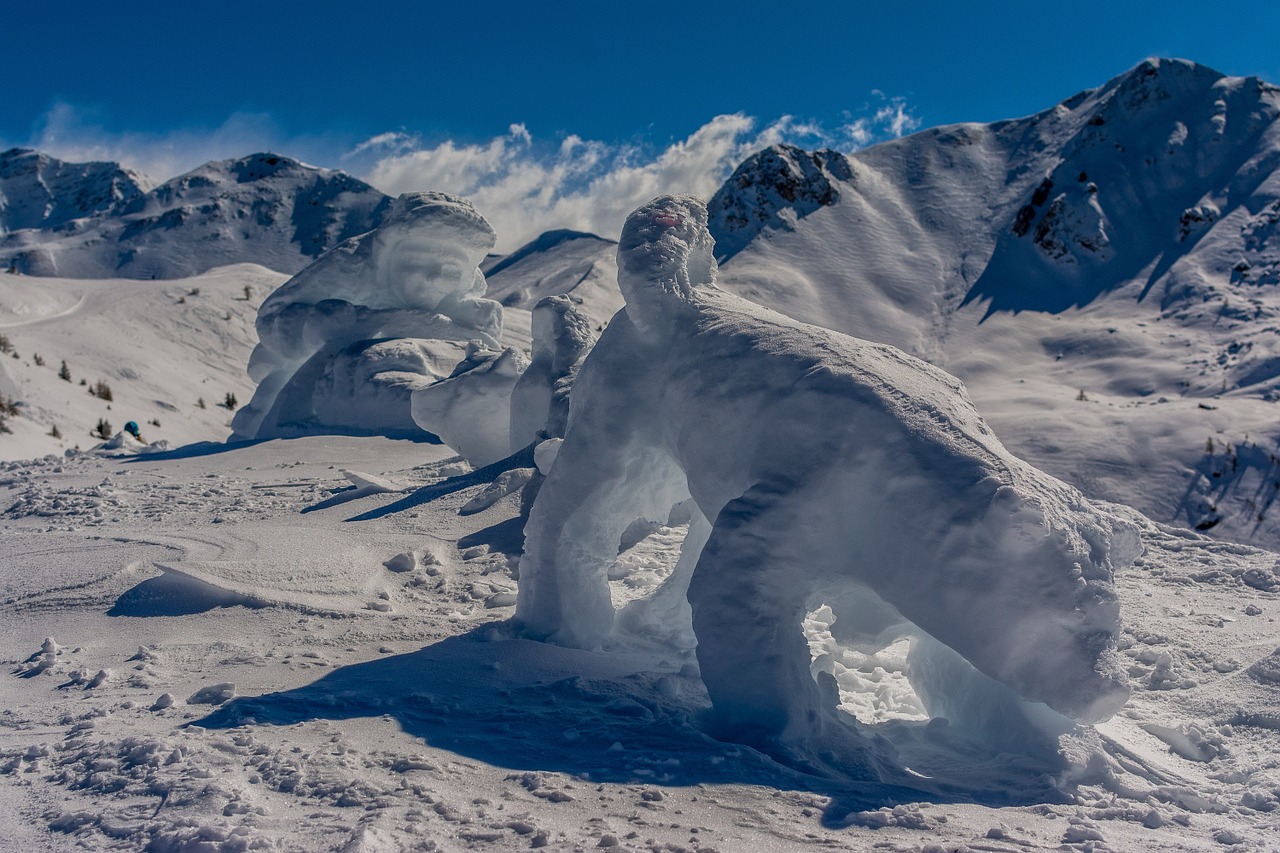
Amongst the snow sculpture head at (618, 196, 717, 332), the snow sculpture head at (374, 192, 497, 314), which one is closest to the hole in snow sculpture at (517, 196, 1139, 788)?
the snow sculpture head at (618, 196, 717, 332)

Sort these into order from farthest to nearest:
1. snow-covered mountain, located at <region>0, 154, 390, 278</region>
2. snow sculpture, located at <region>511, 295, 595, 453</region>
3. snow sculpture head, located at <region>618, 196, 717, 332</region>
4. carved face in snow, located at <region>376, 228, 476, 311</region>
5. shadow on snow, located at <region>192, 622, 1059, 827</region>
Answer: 1. snow-covered mountain, located at <region>0, 154, 390, 278</region>
2. carved face in snow, located at <region>376, 228, 476, 311</region>
3. snow sculpture, located at <region>511, 295, 595, 453</region>
4. snow sculpture head, located at <region>618, 196, 717, 332</region>
5. shadow on snow, located at <region>192, 622, 1059, 827</region>

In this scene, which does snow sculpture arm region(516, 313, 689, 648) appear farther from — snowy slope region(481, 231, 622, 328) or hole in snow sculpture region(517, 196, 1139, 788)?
snowy slope region(481, 231, 622, 328)

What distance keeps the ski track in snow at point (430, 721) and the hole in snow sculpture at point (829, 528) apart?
0.40 meters

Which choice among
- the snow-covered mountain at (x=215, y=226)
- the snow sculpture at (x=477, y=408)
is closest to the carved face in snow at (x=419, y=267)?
the snow sculpture at (x=477, y=408)

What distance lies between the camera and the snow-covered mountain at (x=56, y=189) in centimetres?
6475

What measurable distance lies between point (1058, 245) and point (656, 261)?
92.1 feet

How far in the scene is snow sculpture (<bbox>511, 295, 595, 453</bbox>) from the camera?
902 cm

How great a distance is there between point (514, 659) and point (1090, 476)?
872 cm

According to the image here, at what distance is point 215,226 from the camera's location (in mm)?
50094

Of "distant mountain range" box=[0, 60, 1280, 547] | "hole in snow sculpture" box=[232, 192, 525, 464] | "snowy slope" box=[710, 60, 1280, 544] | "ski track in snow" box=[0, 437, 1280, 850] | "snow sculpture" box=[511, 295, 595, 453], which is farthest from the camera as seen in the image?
"snowy slope" box=[710, 60, 1280, 544]

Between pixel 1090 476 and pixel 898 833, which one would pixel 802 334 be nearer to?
pixel 898 833

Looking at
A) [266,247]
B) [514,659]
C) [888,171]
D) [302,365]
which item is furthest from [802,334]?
[266,247]

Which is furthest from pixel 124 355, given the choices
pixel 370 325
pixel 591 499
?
pixel 591 499

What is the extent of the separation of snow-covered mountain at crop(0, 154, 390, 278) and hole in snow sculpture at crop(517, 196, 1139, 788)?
44.4 m
